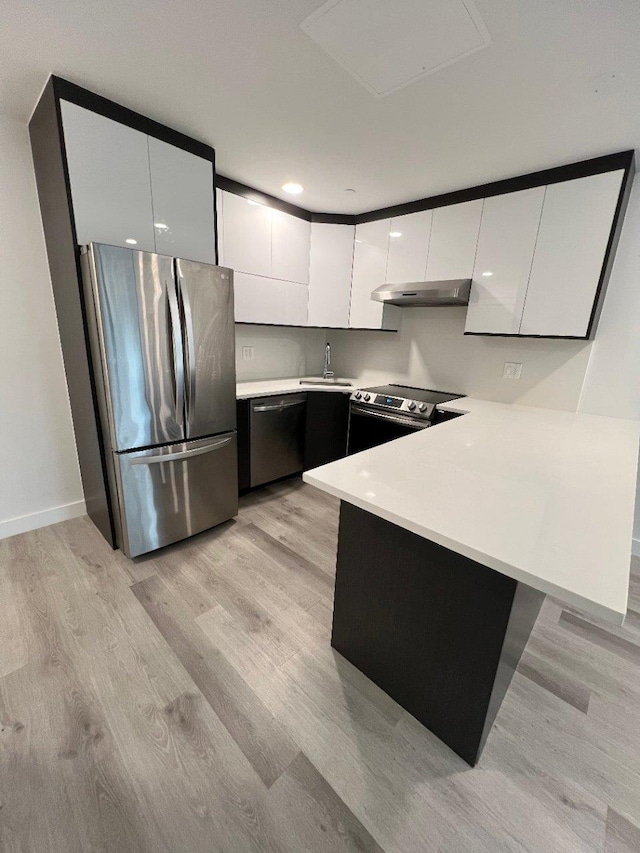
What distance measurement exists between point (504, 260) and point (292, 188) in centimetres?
165

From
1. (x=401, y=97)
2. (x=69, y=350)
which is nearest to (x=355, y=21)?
(x=401, y=97)

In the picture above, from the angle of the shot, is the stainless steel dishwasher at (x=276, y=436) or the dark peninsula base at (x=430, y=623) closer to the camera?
the dark peninsula base at (x=430, y=623)

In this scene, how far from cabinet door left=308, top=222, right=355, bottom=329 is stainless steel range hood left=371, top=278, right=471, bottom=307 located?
42 centimetres

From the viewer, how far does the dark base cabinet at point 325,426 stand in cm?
308

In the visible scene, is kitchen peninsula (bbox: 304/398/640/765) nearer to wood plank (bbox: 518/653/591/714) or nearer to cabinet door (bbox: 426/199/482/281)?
wood plank (bbox: 518/653/591/714)

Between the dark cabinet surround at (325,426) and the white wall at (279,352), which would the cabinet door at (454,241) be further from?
the white wall at (279,352)

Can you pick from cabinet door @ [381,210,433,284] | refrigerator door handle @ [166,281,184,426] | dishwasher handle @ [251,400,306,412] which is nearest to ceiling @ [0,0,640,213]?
cabinet door @ [381,210,433,284]

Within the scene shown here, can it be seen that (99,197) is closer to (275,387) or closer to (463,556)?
(275,387)

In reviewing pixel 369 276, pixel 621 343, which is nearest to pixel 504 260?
pixel 621 343

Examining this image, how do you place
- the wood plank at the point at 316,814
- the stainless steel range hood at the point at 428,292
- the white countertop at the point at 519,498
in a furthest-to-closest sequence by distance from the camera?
the stainless steel range hood at the point at 428,292 < the wood plank at the point at 316,814 < the white countertop at the point at 519,498

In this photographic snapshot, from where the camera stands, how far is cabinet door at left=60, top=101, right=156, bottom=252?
163 centimetres

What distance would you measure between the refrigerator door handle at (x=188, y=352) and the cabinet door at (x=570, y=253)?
217 centimetres

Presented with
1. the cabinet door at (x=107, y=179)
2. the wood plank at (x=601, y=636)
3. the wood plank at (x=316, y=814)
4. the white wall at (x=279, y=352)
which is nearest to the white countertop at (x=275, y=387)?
the white wall at (x=279, y=352)

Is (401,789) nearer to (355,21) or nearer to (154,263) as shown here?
(154,263)
